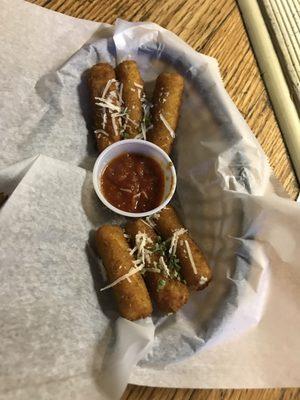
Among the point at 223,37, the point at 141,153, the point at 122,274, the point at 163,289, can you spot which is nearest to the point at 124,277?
the point at 122,274

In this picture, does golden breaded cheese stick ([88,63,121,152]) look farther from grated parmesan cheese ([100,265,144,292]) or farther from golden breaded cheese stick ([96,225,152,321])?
grated parmesan cheese ([100,265,144,292])

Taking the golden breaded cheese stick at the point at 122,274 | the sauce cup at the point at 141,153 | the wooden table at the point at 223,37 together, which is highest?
the wooden table at the point at 223,37

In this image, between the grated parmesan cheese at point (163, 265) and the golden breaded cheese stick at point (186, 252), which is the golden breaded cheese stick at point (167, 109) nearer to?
the golden breaded cheese stick at point (186, 252)

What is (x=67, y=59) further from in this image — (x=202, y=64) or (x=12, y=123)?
(x=202, y=64)

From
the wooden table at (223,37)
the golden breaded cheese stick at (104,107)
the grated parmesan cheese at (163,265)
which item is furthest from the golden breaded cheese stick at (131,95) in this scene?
the grated parmesan cheese at (163,265)

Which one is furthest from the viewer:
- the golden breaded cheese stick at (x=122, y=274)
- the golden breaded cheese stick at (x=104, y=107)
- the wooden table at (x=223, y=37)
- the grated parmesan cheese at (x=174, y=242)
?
the wooden table at (x=223, y=37)

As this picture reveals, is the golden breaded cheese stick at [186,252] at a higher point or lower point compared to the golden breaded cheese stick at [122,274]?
higher

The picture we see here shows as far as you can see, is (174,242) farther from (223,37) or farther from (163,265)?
(223,37)
